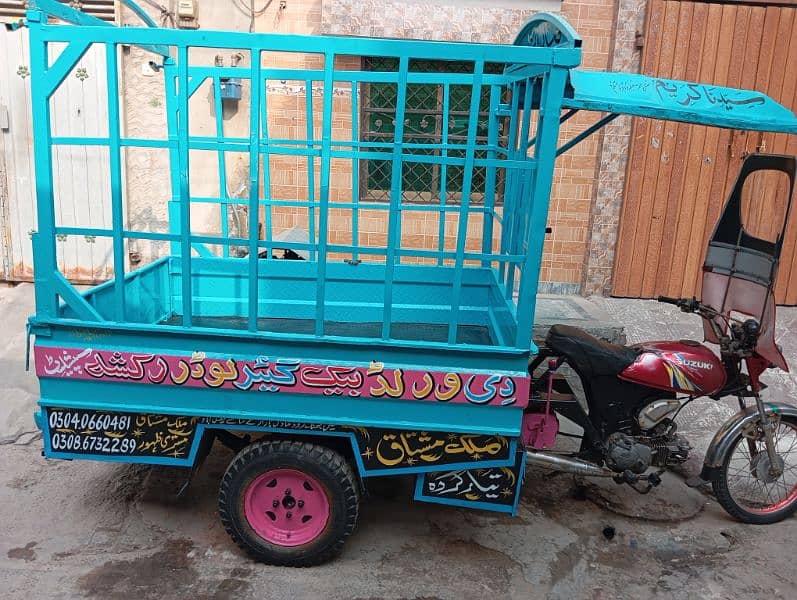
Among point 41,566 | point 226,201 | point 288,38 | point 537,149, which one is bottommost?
point 41,566

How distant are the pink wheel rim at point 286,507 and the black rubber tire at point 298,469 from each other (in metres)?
0.03

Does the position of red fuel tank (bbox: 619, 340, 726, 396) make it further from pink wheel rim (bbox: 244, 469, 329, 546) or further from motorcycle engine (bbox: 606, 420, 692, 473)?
pink wheel rim (bbox: 244, 469, 329, 546)

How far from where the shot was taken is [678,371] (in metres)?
3.44

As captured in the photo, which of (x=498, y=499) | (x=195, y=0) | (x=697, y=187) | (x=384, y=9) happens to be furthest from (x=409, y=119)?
(x=498, y=499)

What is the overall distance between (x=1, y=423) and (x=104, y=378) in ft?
6.98

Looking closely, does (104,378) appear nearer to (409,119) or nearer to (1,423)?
(1,423)

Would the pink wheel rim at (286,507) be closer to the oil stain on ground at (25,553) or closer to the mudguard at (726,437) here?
the oil stain on ground at (25,553)

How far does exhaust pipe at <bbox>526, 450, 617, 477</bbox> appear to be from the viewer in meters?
3.40

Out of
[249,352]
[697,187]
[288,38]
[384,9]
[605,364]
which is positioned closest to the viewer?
[288,38]

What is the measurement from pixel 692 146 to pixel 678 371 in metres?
3.80

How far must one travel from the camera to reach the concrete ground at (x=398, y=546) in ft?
9.97

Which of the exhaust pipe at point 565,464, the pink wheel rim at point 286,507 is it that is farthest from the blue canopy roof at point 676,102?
the pink wheel rim at point 286,507

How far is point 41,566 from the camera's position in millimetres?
3096

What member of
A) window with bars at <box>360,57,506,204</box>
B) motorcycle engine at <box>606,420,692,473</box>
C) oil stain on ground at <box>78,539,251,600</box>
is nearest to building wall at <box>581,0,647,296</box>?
window with bars at <box>360,57,506,204</box>
